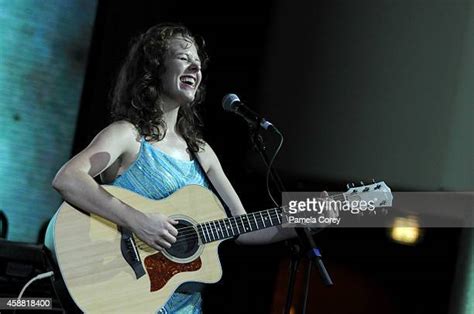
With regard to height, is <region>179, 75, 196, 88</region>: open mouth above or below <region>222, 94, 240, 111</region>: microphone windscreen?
above

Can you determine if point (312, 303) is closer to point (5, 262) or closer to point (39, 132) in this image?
point (5, 262)

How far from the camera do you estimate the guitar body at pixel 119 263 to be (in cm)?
267

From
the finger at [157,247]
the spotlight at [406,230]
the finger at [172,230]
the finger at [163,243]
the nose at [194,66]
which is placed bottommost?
the finger at [157,247]

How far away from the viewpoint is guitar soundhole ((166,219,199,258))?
9.29ft

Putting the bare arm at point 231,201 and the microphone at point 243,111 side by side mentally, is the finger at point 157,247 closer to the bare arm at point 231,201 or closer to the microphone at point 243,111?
the bare arm at point 231,201

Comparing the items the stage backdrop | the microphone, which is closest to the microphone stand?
the microphone

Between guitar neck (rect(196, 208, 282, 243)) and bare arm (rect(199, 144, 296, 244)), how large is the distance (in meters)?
0.07

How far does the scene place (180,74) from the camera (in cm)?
307

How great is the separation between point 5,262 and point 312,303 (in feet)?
5.61

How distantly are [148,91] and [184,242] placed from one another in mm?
659

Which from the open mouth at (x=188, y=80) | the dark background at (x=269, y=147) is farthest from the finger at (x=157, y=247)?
the dark background at (x=269, y=147)

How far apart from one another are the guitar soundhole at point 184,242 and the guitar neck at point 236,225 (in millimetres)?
30

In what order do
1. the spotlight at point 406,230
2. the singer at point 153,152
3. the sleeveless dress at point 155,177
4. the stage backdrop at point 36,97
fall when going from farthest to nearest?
the stage backdrop at point 36,97
the spotlight at point 406,230
the sleeveless dress at point 155,177
the singer at point 153,152

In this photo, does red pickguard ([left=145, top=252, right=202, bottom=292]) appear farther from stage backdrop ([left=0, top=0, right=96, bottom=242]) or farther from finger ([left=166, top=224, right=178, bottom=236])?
stage backdrop ([left=0, top=0, right=96, bottom=242])
